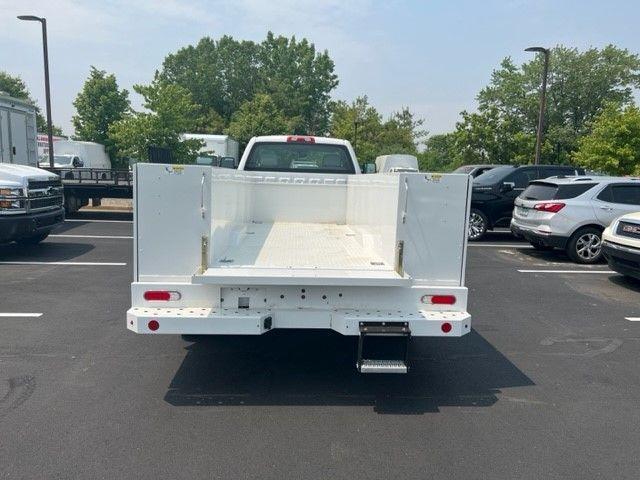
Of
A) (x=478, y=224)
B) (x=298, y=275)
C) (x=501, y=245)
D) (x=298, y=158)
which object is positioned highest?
(x=298, y=158)

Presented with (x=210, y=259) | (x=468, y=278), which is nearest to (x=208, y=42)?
(x=468, y=278)

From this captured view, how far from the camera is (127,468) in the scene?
11.2 feet

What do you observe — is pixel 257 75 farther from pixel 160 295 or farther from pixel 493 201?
pixel 160 295

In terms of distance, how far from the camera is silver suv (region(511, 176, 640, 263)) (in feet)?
35.5

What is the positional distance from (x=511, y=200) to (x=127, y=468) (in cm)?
1200

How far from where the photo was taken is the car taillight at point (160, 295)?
13.6 feet

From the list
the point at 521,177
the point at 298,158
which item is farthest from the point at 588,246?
the point at 298,158

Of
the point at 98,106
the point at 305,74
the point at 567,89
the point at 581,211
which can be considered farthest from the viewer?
the point at 305,74

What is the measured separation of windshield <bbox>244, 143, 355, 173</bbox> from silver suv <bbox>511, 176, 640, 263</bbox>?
481 cm

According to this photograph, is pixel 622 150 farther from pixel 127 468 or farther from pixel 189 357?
pixel 127 468

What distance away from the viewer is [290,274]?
13.5 ft

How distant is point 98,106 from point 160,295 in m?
34.1

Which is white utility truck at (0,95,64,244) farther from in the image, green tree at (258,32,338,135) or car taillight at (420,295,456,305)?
green tree at (258,32,338,135)

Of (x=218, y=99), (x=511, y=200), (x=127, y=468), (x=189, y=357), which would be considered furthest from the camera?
(x=218, y=99)
